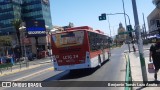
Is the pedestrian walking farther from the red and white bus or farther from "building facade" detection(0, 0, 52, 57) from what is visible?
"building facade" detection(0, 0, 52, 57)

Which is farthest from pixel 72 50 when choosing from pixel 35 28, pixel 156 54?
pixel 35 28

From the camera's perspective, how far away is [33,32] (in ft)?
285

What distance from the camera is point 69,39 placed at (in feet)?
70.2

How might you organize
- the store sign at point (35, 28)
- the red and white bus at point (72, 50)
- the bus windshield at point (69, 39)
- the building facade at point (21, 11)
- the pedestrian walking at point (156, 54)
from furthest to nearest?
1. the building facade at point (21, 11)
2. the store sign at point (35, 28)
3. the bus windshield at point (69, 39)
4. the red and white bus at point (72, 50)
5. the pedestrian walking at point (156, 54)

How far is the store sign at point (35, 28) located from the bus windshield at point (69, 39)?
6429 cm

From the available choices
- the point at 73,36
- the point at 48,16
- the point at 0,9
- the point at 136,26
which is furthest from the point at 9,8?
the point at 136,26

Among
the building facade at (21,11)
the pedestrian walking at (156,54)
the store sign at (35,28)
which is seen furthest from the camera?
the building facade at (21,11)

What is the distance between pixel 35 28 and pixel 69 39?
68.1 meters

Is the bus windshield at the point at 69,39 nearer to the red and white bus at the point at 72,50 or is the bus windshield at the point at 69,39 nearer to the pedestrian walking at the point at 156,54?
the red and white bus at the point at 72,50

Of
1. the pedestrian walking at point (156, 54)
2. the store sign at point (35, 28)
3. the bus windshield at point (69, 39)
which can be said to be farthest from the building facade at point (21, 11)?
the pedestrian walking at point (156, 54)

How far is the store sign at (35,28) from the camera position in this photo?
86000mm

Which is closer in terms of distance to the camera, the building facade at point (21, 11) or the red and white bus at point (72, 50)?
the red and white bus at point (72, 50)

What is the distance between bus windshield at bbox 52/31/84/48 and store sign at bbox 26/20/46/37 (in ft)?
211

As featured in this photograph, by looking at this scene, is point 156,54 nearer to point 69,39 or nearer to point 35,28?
point 69,39
